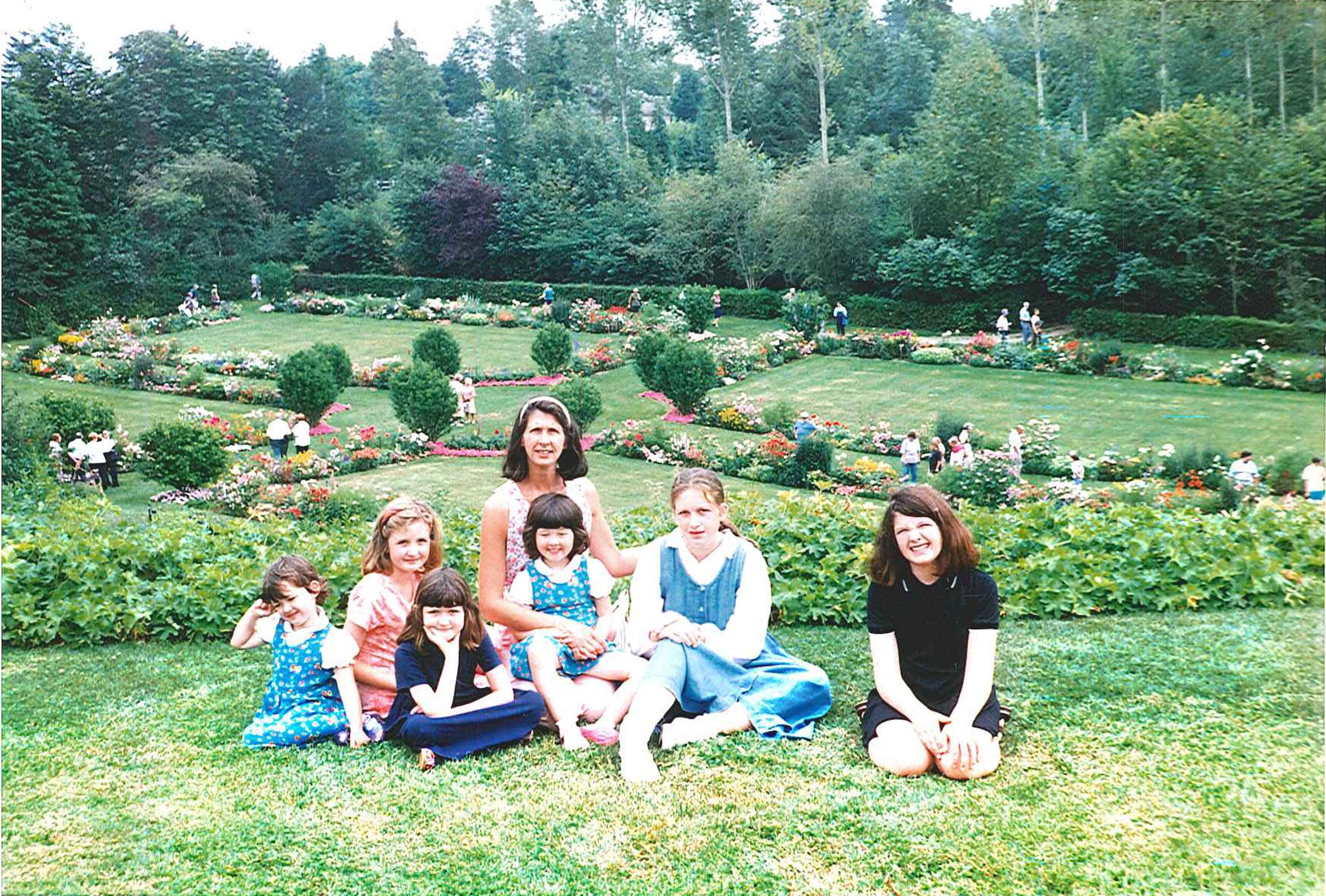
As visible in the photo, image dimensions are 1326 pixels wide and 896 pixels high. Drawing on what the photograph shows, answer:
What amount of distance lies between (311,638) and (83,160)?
439 centimetres

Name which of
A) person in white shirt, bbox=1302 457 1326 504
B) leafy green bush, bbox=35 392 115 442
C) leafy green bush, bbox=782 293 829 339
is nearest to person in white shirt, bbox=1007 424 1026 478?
leafy green bush, bbox=782 293 829 339

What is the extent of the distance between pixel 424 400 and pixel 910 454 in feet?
10.0

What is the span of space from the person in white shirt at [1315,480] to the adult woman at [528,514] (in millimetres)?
4230

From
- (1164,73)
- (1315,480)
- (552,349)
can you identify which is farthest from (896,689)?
(1164,73)

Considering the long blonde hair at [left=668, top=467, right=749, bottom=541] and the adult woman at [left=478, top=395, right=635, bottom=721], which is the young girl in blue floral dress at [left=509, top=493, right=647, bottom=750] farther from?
the long blonde hair at [left=668, top=467, right=749, bottom=541]

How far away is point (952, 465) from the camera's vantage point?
295 inches

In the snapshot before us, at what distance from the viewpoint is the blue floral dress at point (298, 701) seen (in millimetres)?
3803

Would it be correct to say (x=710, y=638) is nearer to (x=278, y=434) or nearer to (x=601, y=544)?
(x=601, y=544)

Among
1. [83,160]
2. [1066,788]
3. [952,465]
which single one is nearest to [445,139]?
[83,160]

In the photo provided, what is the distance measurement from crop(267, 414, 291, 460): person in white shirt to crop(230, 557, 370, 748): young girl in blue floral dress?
162 inches

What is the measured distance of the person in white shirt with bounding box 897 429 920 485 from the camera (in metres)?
7.61

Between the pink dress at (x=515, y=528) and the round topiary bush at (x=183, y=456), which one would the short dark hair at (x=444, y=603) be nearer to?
the pink dress at (x=515, y=528)

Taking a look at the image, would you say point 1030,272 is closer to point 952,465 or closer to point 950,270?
point 950,270

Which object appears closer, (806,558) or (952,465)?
(806,558)
